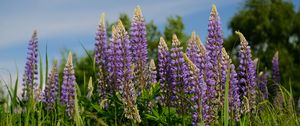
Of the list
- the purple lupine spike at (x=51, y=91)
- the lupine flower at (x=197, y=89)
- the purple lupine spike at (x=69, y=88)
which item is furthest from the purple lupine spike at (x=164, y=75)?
the purple lupine spike at (x=51, y=91)

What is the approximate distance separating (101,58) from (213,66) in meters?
2.01

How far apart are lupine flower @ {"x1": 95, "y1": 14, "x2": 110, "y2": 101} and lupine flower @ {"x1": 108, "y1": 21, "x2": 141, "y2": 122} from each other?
0.48 m

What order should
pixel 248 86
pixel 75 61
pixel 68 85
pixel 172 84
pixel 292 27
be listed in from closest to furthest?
pixel 172 84 → pixel 248 86 → pixel 68 85 → pixel 292 27 → pixel 75 61

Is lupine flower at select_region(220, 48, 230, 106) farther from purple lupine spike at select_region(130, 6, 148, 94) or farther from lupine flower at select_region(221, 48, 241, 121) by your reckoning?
purple lupine spike at select_region(130, 6, 148, 94)

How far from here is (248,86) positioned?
7.19 m

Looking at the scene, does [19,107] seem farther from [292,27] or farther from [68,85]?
[292,27]

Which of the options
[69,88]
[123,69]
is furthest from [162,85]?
[69,88]

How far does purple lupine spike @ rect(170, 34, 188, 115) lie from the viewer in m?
6.38

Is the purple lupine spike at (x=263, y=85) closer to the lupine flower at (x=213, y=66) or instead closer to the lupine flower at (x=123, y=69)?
the lupine flower at (x=213, y=66)

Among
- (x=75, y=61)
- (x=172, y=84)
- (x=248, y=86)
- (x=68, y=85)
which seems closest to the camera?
(x=172, y=84)

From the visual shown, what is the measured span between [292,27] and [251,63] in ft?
116

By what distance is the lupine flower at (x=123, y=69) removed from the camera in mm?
5996

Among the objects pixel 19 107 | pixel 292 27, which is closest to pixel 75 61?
pixel 292 27

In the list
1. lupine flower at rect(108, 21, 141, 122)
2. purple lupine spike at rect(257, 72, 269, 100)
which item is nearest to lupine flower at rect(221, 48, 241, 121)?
lupine flower at rect(108, 21, 141, 122)
